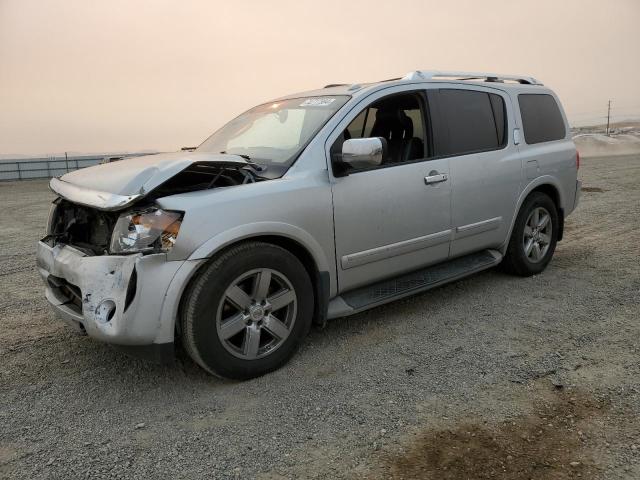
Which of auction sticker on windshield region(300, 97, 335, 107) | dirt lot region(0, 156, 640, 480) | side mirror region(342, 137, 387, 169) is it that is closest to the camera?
dirt lot region(0, 156, 640, 480)

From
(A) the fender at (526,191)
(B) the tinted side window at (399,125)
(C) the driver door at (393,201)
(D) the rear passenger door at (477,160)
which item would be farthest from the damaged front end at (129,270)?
(A) the fender at (526,191)

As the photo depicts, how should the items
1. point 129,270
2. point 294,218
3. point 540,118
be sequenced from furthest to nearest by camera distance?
1. point 540,118
2. point 294,218
3. point 129,270

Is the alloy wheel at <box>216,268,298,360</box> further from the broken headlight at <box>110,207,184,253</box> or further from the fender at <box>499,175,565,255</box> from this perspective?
the fender at <box>499,175,565,255</box>

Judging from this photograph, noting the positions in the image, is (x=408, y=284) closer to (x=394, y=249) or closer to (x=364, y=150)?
(x=394, y=249)

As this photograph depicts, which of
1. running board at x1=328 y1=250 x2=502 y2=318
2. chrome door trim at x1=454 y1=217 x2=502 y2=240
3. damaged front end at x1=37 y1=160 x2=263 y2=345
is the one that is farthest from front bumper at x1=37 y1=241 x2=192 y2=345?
chrome door trim at x1=454 y1=217 x2=502 y2=240

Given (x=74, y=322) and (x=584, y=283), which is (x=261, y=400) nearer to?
(x=74, y=322)

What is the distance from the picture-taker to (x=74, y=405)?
9.53ft

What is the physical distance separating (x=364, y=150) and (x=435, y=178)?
92 cm

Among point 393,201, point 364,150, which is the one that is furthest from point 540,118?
point 364,150

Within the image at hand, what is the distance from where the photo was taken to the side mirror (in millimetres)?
3215

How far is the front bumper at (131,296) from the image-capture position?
2688 millimetres

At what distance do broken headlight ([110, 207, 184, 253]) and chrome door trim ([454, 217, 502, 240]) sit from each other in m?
2.36

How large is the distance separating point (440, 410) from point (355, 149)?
1.62m

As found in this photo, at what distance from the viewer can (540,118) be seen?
5.09 m
